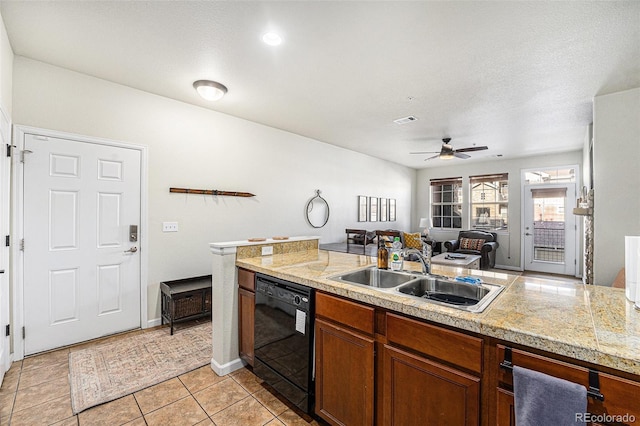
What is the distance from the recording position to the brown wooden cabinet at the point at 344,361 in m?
1.51

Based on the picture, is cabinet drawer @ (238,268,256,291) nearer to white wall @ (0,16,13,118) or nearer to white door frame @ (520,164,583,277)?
A: white wall @ (0,16,13,118)

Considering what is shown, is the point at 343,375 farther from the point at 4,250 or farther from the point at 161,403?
the point at 4,250

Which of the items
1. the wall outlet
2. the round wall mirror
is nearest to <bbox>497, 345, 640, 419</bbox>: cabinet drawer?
the wall outlet

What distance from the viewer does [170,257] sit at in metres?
3.46

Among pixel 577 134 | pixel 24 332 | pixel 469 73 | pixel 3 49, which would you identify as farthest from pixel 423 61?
pixel 24 332

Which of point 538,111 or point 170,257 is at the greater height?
point 538,111

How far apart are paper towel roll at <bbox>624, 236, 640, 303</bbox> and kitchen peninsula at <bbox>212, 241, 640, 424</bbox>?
2.8 inches

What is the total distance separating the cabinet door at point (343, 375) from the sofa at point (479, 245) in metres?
5.81

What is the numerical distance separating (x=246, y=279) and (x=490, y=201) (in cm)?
719

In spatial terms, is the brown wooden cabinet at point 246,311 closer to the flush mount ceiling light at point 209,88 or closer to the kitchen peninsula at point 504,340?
the kitchen peninsula at point 504,340

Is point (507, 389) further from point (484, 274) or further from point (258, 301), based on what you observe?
point (258, 301)

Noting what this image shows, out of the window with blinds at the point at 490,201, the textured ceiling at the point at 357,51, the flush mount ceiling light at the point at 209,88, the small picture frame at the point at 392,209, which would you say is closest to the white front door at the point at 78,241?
the textured ceiling at the point at 357,51

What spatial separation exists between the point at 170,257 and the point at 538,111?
5058mm

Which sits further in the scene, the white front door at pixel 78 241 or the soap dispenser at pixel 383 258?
the white front door at pixel 78 241
